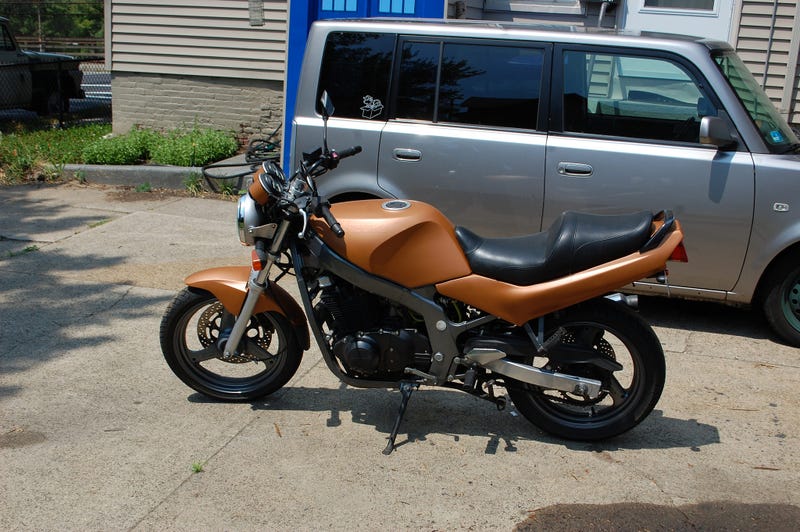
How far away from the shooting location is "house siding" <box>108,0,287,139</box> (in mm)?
11414

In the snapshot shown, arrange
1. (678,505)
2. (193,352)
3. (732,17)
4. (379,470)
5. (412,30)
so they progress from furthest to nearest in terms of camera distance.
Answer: (732,17) → (412,30) → (193,352) → (379,470) → (678,505)

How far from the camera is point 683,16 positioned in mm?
9734

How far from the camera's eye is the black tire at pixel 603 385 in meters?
4.06

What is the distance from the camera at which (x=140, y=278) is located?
259 inches

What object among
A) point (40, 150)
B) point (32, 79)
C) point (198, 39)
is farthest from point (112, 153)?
point (32, 79)

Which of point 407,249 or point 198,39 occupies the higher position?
point 198,39

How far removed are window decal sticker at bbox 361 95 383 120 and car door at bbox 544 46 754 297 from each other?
1214mm

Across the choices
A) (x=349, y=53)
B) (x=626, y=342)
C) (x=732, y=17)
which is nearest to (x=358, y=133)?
(x=349, y=53)

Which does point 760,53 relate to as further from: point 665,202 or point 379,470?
point 379,470

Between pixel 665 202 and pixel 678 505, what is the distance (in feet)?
7.86

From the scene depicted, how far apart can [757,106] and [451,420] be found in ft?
9.98

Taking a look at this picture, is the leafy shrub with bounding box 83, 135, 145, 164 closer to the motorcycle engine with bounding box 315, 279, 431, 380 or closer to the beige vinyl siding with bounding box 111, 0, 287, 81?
the beige vinyl siding with bounding box 111, 0, 287, 81

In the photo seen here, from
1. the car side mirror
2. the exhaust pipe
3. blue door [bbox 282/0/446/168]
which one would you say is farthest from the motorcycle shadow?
blue door [bbox 282/0/446/168]

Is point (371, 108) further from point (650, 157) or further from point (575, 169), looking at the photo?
point (650, 157)
